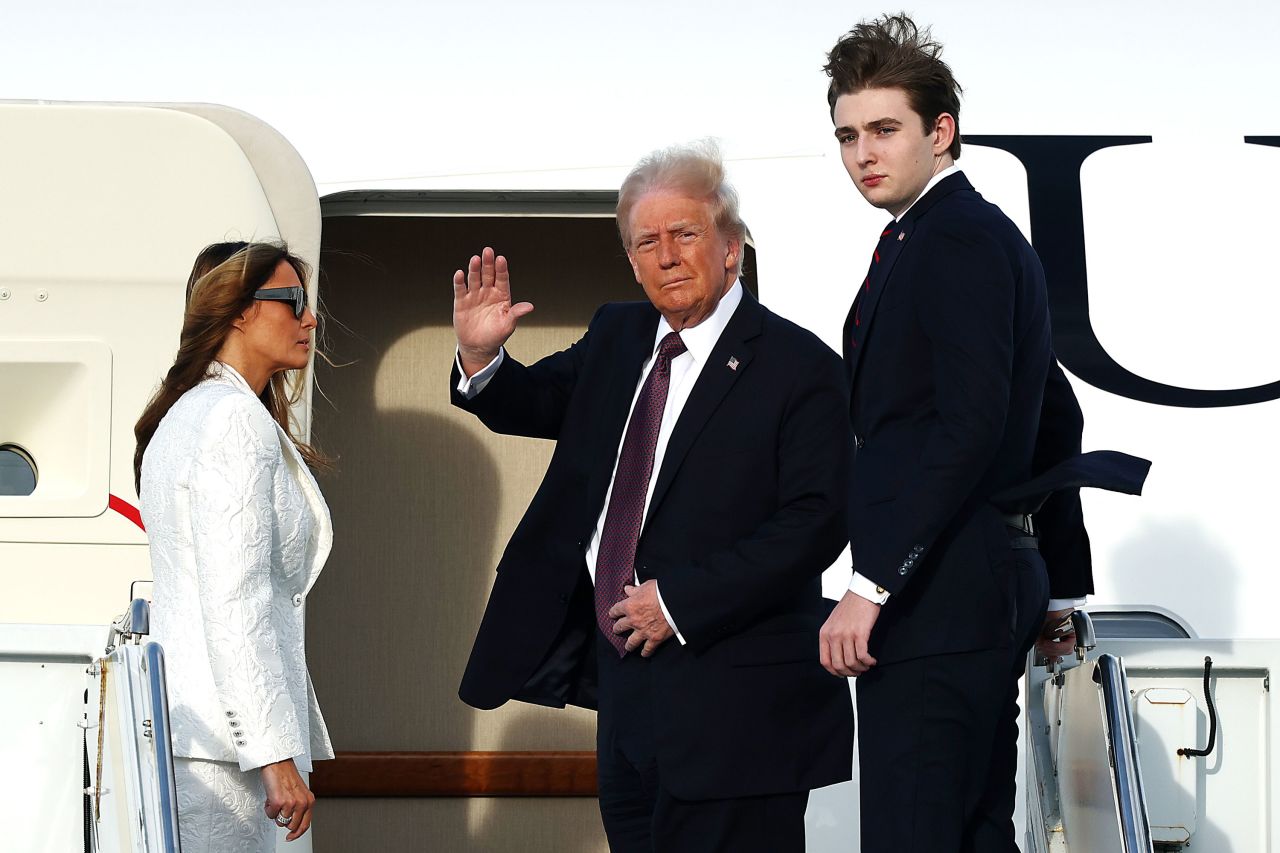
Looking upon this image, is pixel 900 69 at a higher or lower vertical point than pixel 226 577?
higher

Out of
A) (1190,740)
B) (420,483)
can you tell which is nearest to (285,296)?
(1190,740)

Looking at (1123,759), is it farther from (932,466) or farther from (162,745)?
(162,745)

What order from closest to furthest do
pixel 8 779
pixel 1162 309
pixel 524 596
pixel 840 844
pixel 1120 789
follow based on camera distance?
pixel 1120 789 < pixel 8 779 < pixel 524 596 < pixel 840 844 < pixel 1162 309

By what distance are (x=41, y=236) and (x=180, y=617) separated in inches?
53.3

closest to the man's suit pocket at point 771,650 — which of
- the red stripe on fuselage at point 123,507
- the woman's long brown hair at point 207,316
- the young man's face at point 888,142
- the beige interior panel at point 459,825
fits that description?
the young man's face at point 888,142

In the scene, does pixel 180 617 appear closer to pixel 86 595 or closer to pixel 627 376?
pixel 627 376

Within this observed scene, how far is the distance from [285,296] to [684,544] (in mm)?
763

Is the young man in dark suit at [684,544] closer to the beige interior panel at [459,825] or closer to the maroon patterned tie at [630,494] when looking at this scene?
the maroon patterned tie at [630,494]

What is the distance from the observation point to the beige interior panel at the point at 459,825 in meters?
4.47

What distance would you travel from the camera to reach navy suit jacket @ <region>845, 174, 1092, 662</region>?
203 cm

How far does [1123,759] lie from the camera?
2.10 metres

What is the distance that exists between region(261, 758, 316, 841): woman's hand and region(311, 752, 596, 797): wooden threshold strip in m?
2.16

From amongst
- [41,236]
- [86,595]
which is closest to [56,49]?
[41,236]

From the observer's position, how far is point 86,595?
10.7 feet
